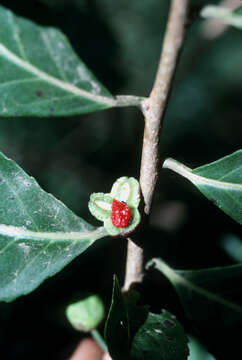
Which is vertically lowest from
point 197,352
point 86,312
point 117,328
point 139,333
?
point 197,352

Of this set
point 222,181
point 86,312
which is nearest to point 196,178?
point 222,181

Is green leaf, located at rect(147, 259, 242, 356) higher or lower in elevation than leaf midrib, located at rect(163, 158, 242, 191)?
lower

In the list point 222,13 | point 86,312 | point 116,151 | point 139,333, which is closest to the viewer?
point 222,13

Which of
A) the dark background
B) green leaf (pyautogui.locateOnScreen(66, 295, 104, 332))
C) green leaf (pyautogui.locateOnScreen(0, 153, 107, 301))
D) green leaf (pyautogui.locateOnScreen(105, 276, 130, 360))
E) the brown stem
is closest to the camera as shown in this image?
the brown stem

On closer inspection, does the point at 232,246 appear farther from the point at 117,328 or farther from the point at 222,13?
the point at 222,13

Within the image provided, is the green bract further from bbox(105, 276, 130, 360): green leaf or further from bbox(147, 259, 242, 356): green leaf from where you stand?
bbox(147, 259, 242, 356): green leaf

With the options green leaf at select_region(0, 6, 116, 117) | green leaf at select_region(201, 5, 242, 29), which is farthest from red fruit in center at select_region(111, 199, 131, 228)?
green leaf at select_region(201, 5, 242, 29)
